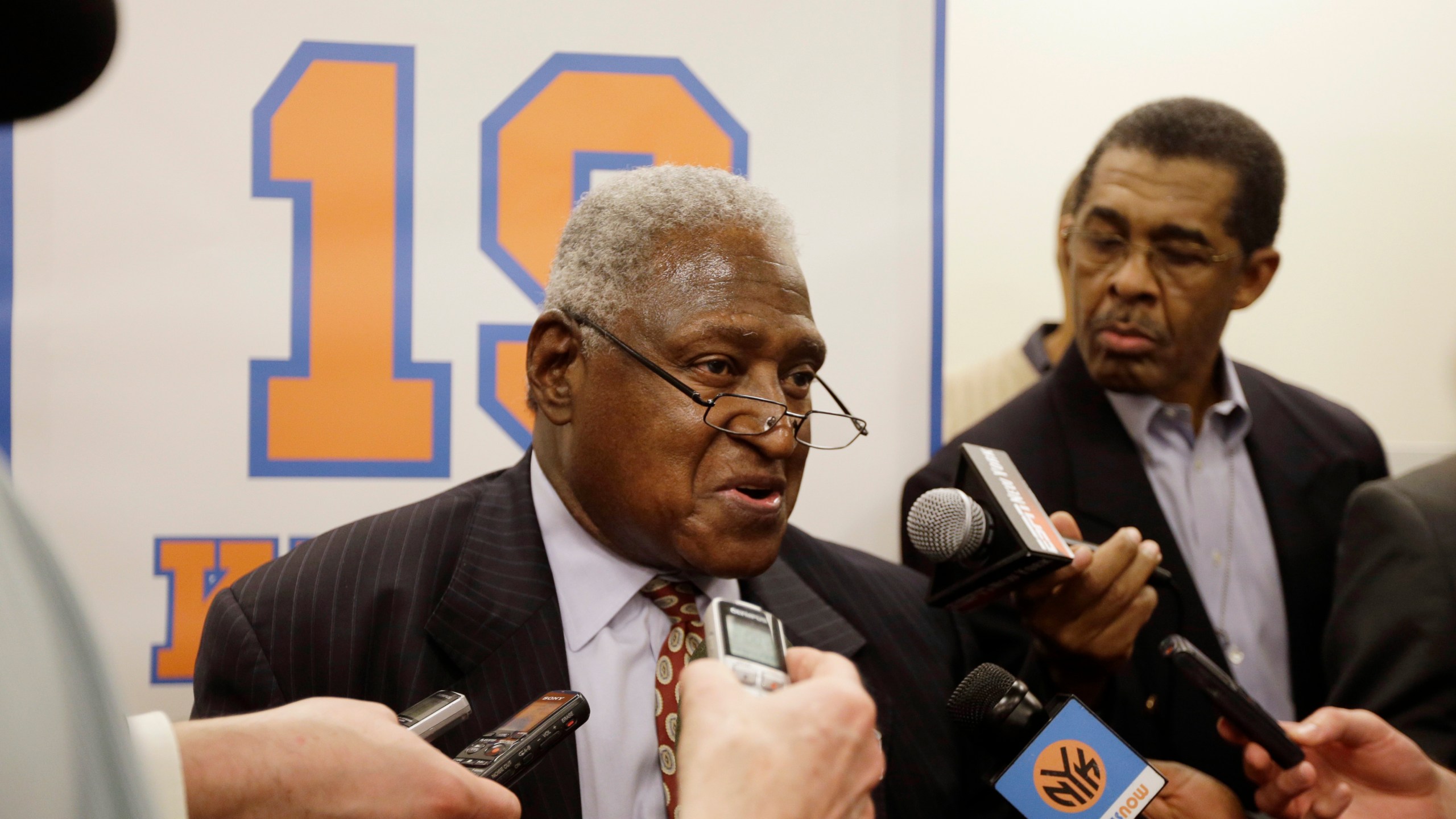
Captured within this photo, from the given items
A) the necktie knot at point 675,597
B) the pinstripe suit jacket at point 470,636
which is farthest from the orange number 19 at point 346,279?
the necktie knot at point 675,597

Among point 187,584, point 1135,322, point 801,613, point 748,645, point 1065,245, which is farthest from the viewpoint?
point 1065,245

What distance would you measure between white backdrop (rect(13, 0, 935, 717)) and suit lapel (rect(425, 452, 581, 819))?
2.29ft

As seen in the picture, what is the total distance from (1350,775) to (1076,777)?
78cm

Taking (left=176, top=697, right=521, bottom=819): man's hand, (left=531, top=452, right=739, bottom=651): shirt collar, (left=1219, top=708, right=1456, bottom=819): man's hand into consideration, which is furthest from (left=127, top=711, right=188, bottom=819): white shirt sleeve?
(left=1219, top=708, right=1456, bottom=819): man's hand

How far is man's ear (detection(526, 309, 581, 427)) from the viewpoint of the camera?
1848 mm

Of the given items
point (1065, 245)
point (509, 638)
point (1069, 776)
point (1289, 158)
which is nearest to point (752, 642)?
point (1069, 776)

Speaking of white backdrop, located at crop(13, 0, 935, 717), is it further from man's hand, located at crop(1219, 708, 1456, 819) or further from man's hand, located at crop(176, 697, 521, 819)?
man's hand, located at crop(176, 697, 521, 819)

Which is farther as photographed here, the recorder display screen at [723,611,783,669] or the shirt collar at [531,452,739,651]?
the shirt collar at [531,452,739,651]

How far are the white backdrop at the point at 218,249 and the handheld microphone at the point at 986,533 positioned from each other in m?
0.93

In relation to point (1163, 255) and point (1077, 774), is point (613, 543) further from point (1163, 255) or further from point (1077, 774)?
point (1163, 255)

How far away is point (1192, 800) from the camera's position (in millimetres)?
1842

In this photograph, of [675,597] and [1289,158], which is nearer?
[675,597]

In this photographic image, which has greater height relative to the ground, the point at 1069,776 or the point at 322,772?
the point at 322,772

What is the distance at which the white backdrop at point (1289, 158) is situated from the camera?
2986mm
